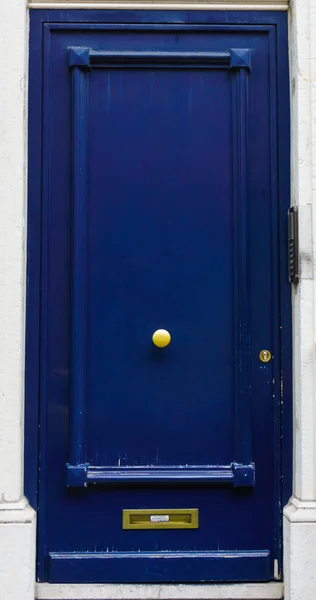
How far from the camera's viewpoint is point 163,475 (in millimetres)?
2896

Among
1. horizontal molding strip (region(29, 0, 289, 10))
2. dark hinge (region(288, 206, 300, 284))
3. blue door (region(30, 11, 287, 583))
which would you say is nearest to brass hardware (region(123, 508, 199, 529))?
blue door (region(30, 11, 287, 583))

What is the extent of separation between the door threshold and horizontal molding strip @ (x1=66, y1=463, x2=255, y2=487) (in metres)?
0.46

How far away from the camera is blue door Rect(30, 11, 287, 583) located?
9.54 ft

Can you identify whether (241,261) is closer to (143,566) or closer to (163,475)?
(163,475)

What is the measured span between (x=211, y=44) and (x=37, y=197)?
1.08 meters

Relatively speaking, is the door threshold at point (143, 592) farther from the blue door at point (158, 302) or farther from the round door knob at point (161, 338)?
the round door knob at point (161, 338)

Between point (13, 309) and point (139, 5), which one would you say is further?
point (139, 5)

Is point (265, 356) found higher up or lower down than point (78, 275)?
lower down

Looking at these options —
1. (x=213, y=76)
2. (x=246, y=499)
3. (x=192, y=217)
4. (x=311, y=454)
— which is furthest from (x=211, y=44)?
(x=246, y=499)

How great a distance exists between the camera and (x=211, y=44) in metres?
2.99

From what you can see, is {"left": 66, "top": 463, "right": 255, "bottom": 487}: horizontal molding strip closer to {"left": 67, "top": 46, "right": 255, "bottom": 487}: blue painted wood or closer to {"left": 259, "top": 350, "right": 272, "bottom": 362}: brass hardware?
{"left": 67, "top": 46, "right": 255, "bottom": 487}: blue painted wood

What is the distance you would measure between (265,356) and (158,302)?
551mm

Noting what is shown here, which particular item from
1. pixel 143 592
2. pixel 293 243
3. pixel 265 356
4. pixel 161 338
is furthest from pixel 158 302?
pixel 143 592

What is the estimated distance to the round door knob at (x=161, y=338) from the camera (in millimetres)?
2885
